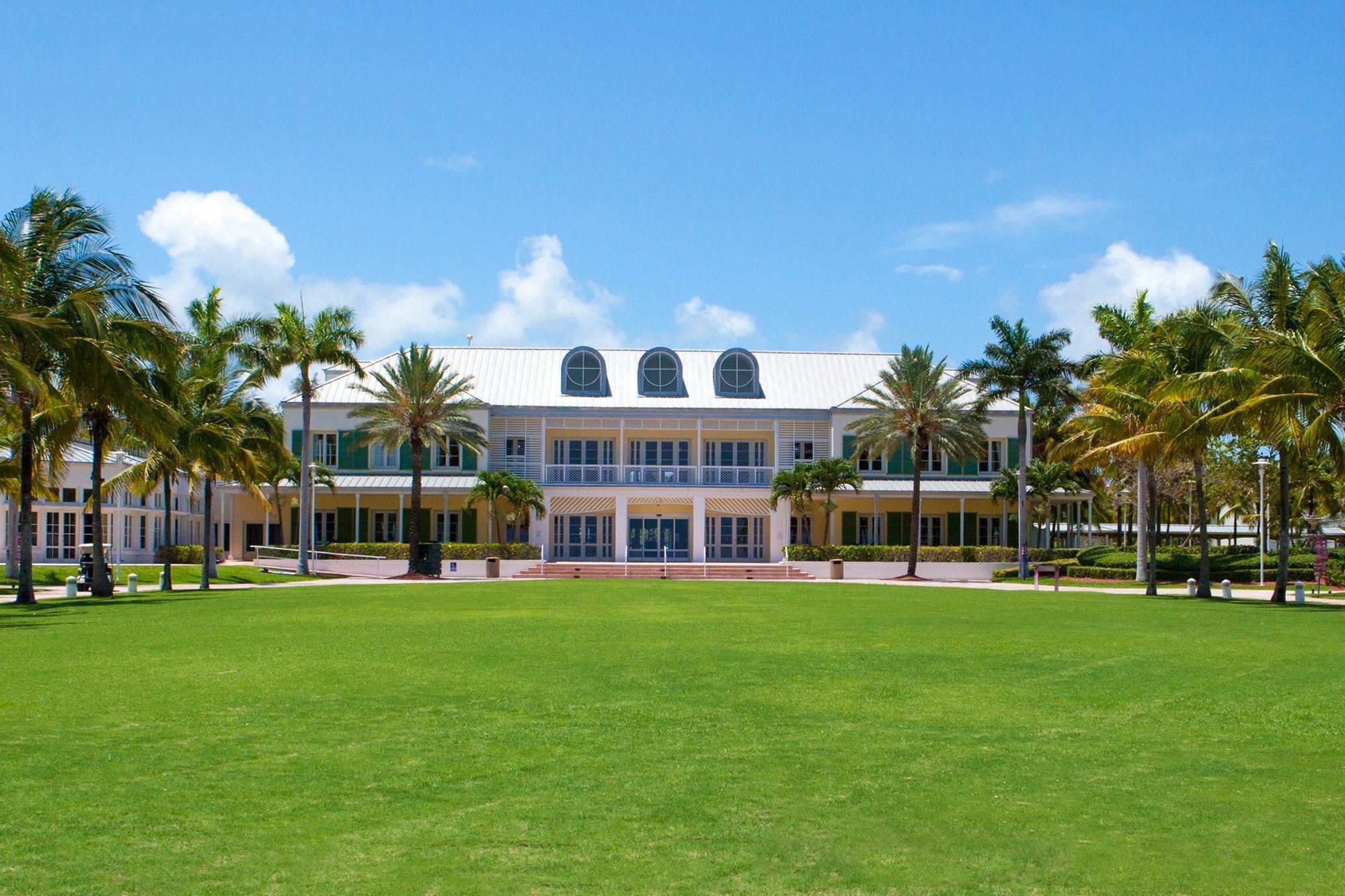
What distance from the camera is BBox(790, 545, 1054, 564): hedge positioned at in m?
48.7

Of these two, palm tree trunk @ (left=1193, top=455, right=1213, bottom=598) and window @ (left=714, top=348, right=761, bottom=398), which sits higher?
window @ (left=714, top=348, right=761, bottom=398)

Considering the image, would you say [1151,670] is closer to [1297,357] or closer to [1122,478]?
[1297,357]

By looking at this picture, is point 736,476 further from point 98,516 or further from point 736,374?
point 98,516

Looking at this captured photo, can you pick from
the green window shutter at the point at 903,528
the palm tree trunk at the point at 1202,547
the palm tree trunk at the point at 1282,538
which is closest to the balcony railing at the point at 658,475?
the green window shutter at the point at 903,528

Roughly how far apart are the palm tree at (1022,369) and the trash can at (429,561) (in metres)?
21.8

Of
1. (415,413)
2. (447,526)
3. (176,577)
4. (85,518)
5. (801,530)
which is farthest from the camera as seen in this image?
(801,530)

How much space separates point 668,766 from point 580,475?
44354 mm

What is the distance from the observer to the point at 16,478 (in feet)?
111

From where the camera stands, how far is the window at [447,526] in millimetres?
51500

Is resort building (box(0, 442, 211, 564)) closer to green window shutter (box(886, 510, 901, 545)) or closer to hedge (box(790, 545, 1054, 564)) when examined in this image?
hedge (box(790, 545, 1054, 564))

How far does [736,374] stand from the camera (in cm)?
5566

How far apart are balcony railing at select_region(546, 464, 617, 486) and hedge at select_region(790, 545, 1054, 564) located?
864 cm

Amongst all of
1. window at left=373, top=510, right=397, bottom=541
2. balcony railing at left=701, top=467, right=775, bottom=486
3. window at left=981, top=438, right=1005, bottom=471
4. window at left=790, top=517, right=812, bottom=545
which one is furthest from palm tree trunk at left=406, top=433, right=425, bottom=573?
window at left=981, top=438, right=1005, bottom=471

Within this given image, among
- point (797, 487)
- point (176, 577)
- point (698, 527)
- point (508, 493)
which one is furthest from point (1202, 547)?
point (176, 577)
